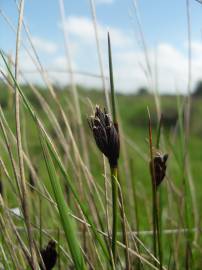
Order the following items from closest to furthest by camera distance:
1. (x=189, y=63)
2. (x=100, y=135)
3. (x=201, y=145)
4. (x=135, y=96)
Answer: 1. (x=100, y=135)
2. (x=189, y=63)
3. (x=201, y=145)
4. (x=135, y=96)

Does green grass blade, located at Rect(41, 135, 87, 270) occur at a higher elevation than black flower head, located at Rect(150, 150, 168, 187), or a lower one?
lower

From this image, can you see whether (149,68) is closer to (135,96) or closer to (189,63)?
(189,63)

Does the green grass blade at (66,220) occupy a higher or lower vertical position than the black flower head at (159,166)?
lower

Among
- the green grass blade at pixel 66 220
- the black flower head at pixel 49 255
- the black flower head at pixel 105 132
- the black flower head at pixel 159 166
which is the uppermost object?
the black flower head at pixel 105 132

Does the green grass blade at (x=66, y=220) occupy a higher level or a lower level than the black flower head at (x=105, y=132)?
lower

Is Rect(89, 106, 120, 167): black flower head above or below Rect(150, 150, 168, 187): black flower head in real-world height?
above

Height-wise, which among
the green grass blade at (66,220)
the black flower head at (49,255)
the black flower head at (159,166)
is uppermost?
the black flower head at (159,166)

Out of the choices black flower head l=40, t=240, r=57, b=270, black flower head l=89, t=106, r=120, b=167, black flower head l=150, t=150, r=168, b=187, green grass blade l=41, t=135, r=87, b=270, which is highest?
black flower head l=89, t=106, r=120, b=167

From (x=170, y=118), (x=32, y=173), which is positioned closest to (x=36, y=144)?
(x=170, y=118)
